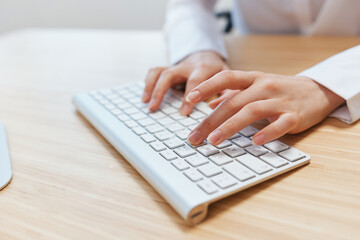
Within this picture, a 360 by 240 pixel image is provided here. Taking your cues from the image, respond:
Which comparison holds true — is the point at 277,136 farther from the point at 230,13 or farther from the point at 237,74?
the point at 230,13

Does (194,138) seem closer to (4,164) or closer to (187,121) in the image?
(187,121)

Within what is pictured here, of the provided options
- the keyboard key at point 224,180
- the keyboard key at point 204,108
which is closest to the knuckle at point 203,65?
the keyboard key at point 204,108

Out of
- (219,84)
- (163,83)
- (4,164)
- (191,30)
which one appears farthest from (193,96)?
(191,30)

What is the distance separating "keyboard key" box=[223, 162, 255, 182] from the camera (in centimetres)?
35

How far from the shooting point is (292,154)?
396mm

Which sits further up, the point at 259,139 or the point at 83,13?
the point at 259,139

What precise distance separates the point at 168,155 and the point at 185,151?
21 millimetres

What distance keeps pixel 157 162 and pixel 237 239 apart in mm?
126

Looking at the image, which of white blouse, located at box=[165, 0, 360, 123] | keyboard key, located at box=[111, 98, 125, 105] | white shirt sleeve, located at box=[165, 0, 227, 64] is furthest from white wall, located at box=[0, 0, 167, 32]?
keyboard key, located at box=[111, 98, 125, 105]

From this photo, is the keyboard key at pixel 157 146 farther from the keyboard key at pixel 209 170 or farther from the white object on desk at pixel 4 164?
the white object on desk at pixel 4 164

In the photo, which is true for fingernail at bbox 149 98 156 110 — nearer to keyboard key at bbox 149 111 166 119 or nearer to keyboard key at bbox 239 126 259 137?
keyboard key at bbox 149 111 166 119

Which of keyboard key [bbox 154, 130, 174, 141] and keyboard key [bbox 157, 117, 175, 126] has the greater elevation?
keyboard key [bbox 154, 130, 174, 141]

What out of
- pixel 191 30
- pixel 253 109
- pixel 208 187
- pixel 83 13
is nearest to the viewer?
pixel 208 187

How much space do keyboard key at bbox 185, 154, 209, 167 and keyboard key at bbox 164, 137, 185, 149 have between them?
33 millimetres
